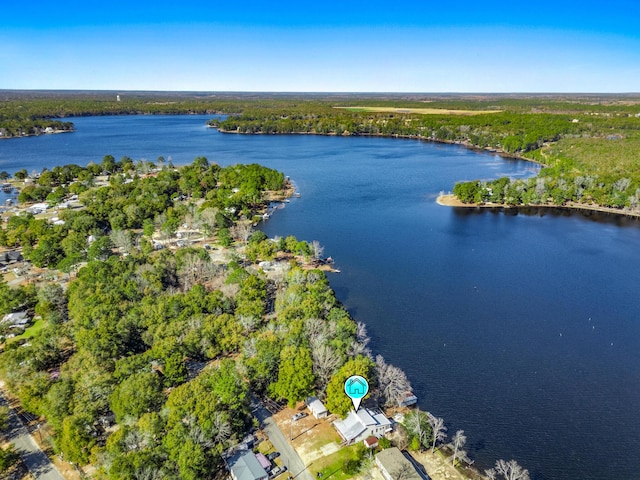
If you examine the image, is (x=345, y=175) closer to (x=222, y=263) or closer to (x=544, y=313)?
(x=222, y=263)

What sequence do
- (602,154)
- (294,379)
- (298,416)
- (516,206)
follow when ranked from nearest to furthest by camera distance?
(298,416), (294,379), (516,206), (602,154)

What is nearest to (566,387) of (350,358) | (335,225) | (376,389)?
(376,389)

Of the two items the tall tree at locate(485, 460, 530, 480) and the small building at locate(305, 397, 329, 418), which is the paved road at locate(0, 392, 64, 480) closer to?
the small building at locate(305, 397, 329, 418)

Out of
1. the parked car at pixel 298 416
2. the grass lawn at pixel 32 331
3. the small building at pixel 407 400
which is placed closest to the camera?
the parked car at pixel 298 416

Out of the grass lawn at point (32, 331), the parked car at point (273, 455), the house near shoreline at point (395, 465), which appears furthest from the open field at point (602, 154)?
the grass lawn at point (32, 331)

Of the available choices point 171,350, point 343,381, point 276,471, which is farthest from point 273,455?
point 171,350

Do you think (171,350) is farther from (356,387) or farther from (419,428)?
(419,428)

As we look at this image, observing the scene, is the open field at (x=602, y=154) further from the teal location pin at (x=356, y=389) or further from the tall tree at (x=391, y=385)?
the teal location pin at (x=356, y=389)

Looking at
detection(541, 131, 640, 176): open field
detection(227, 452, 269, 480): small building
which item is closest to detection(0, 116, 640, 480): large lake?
detection(227, 452, 269, 480): small building
